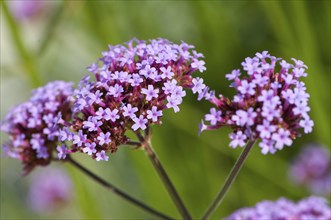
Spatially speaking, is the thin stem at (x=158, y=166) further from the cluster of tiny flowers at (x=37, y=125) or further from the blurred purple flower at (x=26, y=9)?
the blurred purple flower at (x=26, y=9)

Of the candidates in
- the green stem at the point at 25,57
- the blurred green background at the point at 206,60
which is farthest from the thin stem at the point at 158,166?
the green stem at the point at 25,57

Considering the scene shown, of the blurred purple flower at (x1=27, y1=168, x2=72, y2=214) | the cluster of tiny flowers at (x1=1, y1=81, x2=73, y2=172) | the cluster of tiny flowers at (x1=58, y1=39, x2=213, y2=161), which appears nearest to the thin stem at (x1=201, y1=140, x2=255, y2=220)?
the cluster of tiny flowers at (x1=58, y1=39, x2=213, y2=161)

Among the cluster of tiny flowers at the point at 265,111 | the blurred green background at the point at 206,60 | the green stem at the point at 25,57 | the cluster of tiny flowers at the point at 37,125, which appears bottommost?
the cluster of tiny flowers at the point at 37,125

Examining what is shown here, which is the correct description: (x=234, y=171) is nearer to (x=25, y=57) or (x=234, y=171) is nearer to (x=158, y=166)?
(x=158, y=166)

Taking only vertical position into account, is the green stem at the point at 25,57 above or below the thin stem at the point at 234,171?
above

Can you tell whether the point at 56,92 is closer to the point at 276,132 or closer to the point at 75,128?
the point at 75,128

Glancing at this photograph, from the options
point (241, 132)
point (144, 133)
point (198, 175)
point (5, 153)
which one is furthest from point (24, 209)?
point (241, 132)

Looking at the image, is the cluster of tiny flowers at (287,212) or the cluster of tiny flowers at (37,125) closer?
the cluster of tiny flowers at (37,125)
